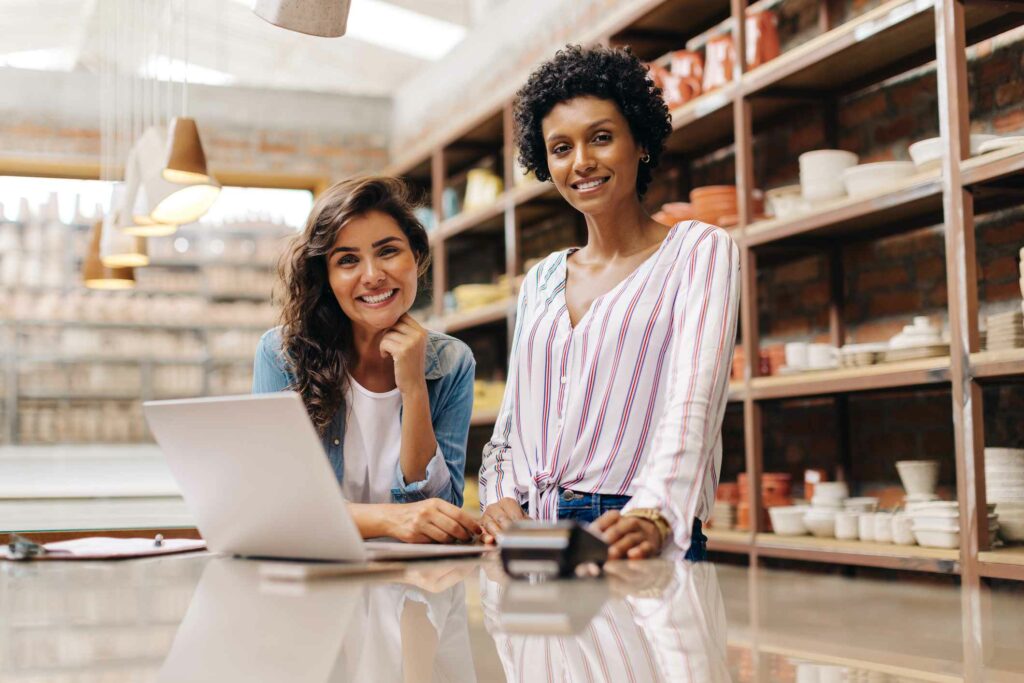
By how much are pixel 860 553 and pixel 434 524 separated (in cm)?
194

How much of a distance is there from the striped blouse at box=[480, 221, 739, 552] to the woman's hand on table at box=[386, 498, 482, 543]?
0.20 m

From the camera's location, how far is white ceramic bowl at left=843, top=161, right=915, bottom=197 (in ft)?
10.0

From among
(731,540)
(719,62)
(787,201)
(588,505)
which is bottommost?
(731,540)

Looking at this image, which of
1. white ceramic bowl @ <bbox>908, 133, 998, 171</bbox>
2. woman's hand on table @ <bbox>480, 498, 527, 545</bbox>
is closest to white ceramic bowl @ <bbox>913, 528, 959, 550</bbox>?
white ceramic bowl @ <bbox>908, 133, 998, 171</bbox>

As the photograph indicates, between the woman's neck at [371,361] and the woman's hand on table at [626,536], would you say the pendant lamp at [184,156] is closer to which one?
the woman's neck at [371,361]

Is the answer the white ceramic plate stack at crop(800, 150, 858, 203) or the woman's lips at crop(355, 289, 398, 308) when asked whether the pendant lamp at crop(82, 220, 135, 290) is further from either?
the woman's lips at crop(355, 289, 398, 308)

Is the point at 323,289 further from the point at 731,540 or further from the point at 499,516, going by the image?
the point at 731,540

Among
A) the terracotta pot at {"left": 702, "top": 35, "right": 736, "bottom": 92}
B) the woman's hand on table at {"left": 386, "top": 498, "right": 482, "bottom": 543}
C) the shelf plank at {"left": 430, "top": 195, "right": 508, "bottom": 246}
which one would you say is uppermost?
the terracotta pot at {"left": 702, "top": 35, "right": 736, "bottom": 92}

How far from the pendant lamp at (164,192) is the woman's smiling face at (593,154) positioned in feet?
7.32

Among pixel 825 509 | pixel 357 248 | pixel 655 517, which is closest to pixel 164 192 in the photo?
pixel 357 248

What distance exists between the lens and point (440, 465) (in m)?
1.88

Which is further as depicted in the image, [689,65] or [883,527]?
[689,65]

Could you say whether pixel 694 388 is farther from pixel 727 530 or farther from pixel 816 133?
pixel 816 133

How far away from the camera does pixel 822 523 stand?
334 centimetres
